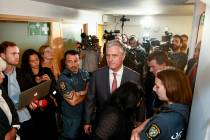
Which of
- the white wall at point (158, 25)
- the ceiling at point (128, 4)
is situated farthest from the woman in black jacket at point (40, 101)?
the white wall at point (158, 25)

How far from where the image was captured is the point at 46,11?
4.46 metres

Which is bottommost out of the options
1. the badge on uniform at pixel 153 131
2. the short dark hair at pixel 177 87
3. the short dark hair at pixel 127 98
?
the badge on uniform at pixel 153 131

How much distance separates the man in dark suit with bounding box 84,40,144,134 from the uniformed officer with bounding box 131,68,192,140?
2.17 feet

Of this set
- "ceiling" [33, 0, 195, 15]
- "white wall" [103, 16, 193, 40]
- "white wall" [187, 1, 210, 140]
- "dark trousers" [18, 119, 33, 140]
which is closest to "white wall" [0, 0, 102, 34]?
"ceiling" [33, 0, 195, 15]

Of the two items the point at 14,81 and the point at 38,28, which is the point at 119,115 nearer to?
the point at 14,81

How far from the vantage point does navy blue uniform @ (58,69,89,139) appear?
2.22 metres

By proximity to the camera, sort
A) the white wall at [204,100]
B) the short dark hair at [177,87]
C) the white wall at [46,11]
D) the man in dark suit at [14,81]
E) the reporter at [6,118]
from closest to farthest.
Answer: the white wall at [204,100], the short dark hair at [177,87], the reporter at [6,118], the man in dark suit at [14,81], the white wall at [46,11]

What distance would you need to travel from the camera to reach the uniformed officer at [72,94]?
221 centimetres

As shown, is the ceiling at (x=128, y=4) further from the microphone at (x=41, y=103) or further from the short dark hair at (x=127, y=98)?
the short dark hair at (x=127, y=98)

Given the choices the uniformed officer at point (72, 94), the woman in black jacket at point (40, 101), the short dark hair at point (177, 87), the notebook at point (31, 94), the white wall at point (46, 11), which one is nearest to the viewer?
the short dark hair at point (177, 87)

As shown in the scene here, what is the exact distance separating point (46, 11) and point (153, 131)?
3.97m

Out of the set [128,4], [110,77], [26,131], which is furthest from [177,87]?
[128,4]

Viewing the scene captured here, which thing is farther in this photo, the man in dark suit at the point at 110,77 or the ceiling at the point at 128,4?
the ceiling at the point at 128,4

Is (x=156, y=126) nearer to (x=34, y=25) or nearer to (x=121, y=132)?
(x=121, y=132)
